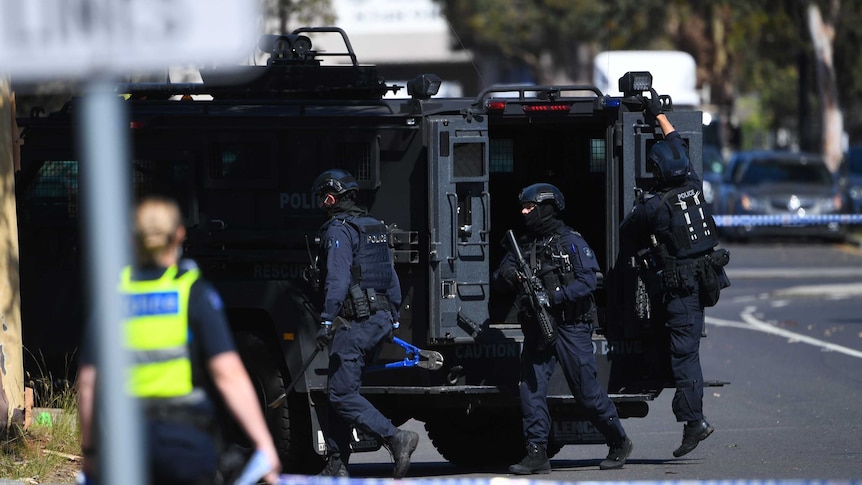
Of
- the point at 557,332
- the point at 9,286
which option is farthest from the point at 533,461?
the point at 9,286

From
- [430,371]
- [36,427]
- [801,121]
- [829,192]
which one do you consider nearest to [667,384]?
[430,371]

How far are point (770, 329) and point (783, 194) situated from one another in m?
10.5

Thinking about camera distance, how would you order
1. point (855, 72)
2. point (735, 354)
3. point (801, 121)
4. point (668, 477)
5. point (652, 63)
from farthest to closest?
1. point (855, 72)
2. point (801, 121)
3. point (652, 63)
4. point (735, 354)
5. point (668, 477)

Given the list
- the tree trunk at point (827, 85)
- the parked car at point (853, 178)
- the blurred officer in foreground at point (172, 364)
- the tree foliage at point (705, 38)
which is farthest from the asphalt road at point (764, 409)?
the tree foliage at point (705, 38)

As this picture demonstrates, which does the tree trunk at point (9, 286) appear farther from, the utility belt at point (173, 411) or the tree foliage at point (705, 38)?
the tree foliage at point (705, 38)

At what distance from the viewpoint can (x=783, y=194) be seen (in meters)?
26.1

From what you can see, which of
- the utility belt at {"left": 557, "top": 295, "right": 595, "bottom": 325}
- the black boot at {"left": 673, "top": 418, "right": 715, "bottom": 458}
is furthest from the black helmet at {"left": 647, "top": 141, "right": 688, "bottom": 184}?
the black boot at {"left": 673, "top": 418, "right": 715, "bottom": 458}

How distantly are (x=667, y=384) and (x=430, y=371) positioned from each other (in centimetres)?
147

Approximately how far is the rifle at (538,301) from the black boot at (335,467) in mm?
1357

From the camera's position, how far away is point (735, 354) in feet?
47.1

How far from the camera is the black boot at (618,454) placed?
8930 mm

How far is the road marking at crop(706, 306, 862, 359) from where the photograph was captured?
14.4 meters

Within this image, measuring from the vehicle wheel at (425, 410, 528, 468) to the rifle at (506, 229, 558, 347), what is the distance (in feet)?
3.42

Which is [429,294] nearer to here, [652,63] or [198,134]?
[198,134]
